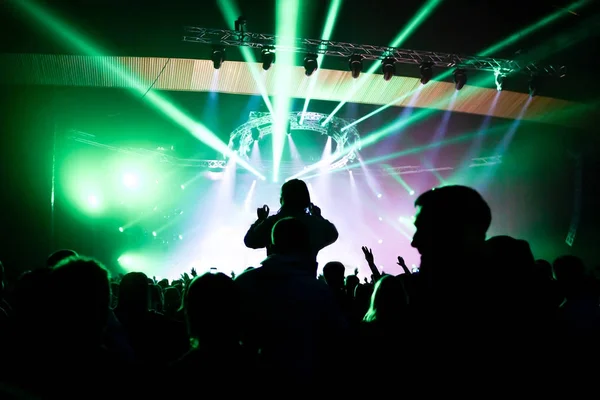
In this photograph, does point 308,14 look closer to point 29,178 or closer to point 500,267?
point 29,178

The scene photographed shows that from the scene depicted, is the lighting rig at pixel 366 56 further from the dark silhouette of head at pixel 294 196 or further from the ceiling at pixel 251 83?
the dark silhouette of head at pixel 294 196

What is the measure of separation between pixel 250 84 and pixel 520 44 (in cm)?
672

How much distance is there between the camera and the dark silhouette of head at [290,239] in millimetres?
2531

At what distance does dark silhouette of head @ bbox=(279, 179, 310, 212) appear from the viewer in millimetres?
3369

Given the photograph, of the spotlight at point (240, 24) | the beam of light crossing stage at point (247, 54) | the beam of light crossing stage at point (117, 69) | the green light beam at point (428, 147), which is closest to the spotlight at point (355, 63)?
the beam of light crossing stage at point (247, 54)

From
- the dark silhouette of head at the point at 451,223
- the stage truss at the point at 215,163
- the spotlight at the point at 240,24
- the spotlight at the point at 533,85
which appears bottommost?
the dark silhouette of head at the point at 451,223

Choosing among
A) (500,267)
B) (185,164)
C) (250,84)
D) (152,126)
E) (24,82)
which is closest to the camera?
(500,267)

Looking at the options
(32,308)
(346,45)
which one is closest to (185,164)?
(346,45)

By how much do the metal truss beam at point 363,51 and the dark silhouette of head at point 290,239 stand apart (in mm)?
7209

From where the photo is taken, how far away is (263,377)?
1.75 meters

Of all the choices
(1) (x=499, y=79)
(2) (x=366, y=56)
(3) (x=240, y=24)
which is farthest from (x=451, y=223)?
(1) (x=499, y=79)

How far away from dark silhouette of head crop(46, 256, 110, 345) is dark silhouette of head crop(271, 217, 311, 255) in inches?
41.7

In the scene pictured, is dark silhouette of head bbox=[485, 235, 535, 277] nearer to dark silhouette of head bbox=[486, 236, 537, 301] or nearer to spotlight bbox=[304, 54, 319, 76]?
dark silhouette of head bbox=[486, 236, 537, 301]

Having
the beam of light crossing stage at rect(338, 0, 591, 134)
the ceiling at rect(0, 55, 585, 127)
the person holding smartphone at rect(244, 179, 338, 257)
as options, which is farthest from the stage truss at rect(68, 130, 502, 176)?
the person holding smartphone at rect(244, 179, 338, 257)
